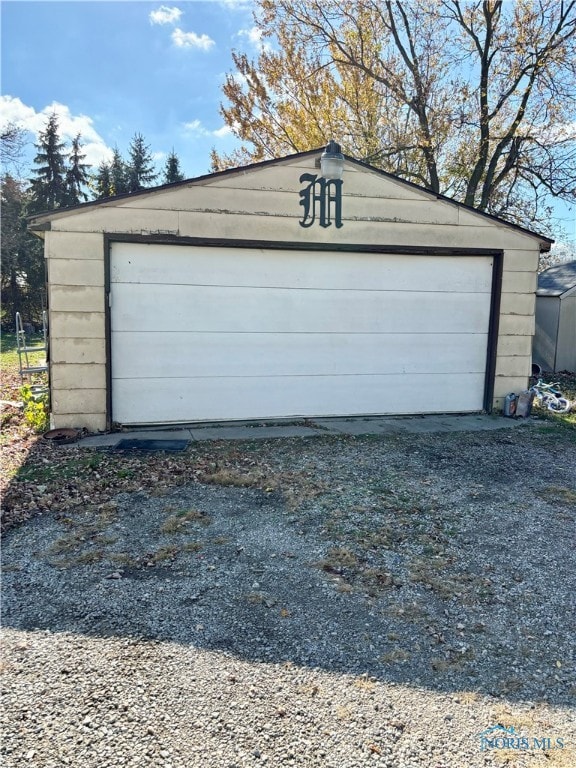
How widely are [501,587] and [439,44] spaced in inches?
501

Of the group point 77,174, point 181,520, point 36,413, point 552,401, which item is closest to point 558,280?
point 552,401

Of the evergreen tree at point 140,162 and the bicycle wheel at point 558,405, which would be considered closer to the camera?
the bicycle wheel at point 558,405

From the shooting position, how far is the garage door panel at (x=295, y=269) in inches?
236

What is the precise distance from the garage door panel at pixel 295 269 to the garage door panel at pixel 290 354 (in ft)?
2.08

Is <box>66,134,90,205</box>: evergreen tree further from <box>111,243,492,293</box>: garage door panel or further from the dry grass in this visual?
the dry grass

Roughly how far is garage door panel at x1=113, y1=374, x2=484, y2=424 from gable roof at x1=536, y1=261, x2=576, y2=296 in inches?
230

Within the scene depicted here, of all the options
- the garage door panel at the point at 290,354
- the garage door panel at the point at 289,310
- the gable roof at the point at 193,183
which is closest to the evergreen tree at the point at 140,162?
the gable roof at the point at 193,183

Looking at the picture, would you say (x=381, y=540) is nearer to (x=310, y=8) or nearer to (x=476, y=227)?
(x=476, y=227)

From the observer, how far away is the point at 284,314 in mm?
6508

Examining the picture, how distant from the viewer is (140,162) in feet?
103

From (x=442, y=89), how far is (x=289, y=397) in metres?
9.44

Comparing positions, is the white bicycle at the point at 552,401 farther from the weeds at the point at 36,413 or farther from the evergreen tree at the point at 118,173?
the evergreen tree at the point at 118,173

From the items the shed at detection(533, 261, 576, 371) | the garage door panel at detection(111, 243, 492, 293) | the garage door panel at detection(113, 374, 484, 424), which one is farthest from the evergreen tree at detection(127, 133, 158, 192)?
the garage door panel at detection(113, 374, 484, 424)

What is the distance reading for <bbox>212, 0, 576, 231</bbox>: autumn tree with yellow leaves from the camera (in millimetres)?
10625
